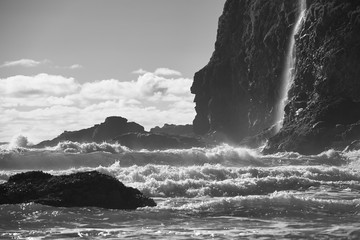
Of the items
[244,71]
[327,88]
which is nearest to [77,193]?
[327,88]

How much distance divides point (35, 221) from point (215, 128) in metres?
119

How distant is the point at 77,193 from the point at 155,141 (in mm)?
103913

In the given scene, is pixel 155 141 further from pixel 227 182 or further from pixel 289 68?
pixel 227 182

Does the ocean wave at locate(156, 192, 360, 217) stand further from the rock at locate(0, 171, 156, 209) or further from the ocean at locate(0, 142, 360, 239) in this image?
the rock at locate(0, 171, 156, 209)

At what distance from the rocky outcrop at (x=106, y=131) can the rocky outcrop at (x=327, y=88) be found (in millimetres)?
70172

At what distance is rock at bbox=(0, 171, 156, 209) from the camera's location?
62.7ft

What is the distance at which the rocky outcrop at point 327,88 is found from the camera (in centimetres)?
7181

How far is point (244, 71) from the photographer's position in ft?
403

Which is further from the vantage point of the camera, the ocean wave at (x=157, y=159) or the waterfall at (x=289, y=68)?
the waterfall at (x=289, y=68)

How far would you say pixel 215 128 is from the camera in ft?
443

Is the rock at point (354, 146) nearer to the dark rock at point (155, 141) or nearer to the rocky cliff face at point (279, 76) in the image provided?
the rocky cliff face at point (279, 76)

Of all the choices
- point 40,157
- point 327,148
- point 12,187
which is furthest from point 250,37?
point 12,187

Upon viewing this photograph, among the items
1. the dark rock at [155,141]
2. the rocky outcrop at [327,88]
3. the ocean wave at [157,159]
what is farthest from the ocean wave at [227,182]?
the dark rock at [155,141]

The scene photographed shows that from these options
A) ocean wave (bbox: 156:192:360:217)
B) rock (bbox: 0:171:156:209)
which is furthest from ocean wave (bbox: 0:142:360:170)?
ocean wave (bbox: 156:192:360:217)
